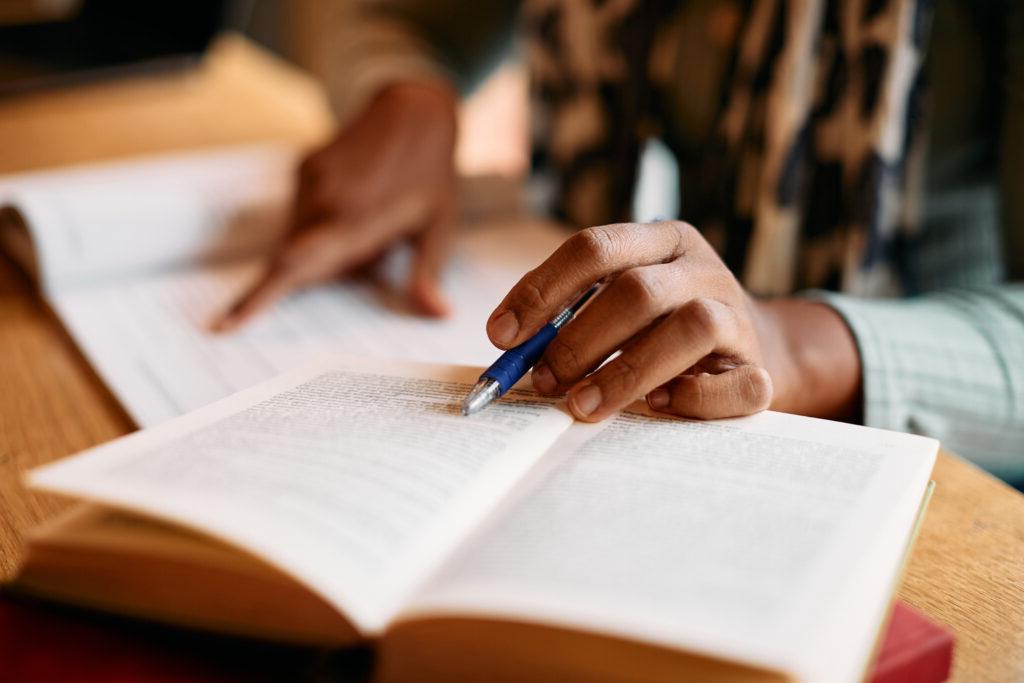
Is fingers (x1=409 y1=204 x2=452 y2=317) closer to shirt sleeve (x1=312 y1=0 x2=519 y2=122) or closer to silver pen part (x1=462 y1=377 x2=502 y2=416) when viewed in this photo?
silver pen part (x1=462 y1=377 x2=502 y2=416)

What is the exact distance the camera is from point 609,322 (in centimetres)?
51

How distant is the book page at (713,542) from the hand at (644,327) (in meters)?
0.03

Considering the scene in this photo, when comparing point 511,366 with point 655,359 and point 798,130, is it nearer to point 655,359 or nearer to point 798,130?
point 655,359

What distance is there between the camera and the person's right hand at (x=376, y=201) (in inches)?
33.2

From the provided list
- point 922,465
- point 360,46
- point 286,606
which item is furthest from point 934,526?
point 360,46

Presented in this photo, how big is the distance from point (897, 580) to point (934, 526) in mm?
165

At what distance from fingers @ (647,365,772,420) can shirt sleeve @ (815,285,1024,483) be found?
0.64ft

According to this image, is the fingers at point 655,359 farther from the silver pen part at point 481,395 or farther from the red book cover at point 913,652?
the red book cover at point 913,652

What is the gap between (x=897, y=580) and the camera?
38 centimetres

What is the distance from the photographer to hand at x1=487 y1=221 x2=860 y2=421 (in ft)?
1.63

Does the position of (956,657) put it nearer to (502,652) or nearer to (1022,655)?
(1022,655)

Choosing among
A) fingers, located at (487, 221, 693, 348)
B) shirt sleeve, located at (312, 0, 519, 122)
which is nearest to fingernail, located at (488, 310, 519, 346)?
fingers, located at (487, 221, 693, 348)

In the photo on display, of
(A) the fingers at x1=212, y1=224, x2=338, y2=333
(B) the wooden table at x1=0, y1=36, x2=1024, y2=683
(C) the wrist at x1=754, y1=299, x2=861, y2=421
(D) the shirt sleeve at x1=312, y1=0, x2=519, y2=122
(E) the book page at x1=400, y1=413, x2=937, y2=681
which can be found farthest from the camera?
Answer: (D) the shirt sleeve at x1=312, y1=0, x2=519, y2=122

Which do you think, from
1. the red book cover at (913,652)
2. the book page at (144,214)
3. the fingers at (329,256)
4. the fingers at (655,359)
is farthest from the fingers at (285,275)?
the red book cover at (913,652)
